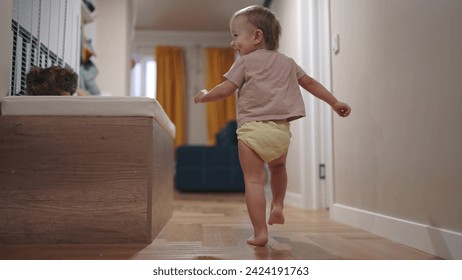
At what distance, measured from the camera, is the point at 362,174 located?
4.83 ft

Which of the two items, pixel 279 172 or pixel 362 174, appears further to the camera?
pixel 362 174

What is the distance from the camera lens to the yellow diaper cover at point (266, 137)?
3.48 ft

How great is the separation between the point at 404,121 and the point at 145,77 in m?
4.72

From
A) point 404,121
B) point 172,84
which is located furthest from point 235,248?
point 172,84

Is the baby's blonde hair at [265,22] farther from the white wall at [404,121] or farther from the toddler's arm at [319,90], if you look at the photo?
the white wall at [404,121]

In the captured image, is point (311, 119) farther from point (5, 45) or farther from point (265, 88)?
point (5, 45)

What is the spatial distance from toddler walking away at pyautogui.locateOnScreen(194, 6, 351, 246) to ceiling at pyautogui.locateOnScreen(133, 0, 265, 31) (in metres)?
2.29

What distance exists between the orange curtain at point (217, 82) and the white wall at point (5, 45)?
13.7ft

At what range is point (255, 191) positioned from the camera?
1.07 meters

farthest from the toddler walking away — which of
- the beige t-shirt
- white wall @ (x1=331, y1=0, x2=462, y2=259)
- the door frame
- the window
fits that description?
the window

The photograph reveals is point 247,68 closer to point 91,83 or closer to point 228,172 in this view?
point 91,83

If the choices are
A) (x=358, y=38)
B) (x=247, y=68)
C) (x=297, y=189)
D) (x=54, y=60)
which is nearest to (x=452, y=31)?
(x=247, y=68)

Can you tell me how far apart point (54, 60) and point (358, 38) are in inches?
44.7

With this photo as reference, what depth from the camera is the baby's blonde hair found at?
112cm
